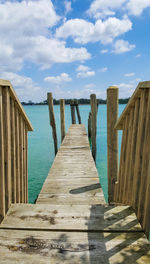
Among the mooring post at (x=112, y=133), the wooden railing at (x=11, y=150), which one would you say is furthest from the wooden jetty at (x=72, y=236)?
the mooring post at (x=112, y=133)

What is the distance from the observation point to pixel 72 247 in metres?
1.69

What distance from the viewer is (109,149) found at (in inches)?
147

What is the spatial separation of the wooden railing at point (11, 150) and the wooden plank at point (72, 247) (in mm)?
456

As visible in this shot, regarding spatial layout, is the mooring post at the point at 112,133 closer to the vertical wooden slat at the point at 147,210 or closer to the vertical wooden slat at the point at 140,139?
the vertical wooden slat at the point at 140,139

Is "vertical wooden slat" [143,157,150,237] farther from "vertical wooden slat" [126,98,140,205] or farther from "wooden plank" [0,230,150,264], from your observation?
"vertical wooden slat" [126,98,140,205]

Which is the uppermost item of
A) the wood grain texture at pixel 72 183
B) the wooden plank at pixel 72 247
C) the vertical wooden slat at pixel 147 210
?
the vertical wooden slat at pixel 147 210

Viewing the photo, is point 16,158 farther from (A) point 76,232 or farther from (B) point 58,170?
(B) point 58,170

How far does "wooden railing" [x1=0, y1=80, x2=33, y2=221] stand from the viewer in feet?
6.72

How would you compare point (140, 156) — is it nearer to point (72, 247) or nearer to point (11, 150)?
point (72, 247)

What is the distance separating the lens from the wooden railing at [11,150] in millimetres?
2047

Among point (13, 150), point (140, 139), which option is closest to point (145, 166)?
point (140, 139)

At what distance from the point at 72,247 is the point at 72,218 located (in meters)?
0.45

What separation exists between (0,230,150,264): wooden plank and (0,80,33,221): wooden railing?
46 centimetres

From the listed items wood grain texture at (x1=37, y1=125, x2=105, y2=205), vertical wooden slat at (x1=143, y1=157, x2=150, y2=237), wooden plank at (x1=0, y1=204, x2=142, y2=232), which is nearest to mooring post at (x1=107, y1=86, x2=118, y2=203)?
wood grain texture at (x1=37, y1=125, x2=105, y2=205)
